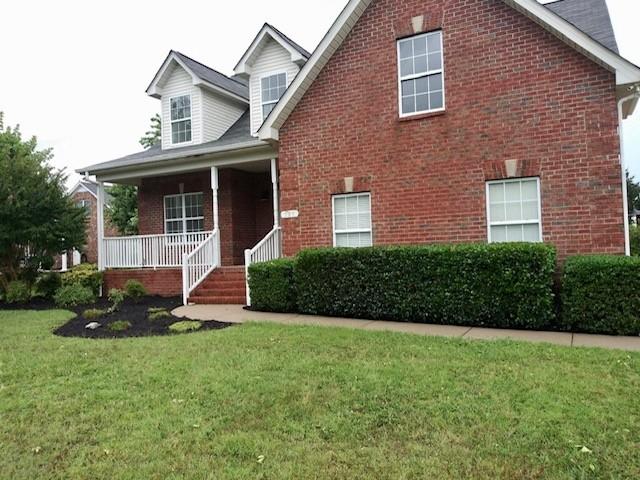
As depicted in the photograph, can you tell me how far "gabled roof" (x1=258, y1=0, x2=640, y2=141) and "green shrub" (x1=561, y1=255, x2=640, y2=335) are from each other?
3.45 m

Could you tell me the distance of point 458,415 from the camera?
438 cm

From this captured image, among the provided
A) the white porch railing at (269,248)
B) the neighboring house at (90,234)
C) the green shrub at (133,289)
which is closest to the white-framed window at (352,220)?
the white porch railing at (269,248)

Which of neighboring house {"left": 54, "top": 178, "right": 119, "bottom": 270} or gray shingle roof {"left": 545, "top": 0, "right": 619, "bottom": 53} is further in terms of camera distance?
neighboring house {"left": 54, "top": 178, "right": 119, "bottom": 270}

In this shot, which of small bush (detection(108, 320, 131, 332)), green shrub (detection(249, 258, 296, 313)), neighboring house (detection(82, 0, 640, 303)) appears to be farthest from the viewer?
green shrub (detection(249, 258, 296, 313))

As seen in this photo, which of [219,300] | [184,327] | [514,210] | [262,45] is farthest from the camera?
[262,45]

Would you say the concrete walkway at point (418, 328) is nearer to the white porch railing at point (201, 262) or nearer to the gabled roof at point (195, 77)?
the white porch railing at point (201, 262)

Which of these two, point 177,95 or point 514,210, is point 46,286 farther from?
point 514,210

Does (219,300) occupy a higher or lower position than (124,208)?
lower

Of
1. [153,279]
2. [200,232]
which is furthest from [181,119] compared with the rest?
[153,279]

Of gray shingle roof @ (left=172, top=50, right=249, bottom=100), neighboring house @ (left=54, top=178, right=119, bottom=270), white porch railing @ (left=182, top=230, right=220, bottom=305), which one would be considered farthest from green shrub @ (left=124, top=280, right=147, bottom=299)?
neighboring house @ (left=54, top=178, right=119, bottom=270)

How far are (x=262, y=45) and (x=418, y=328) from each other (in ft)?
34.7

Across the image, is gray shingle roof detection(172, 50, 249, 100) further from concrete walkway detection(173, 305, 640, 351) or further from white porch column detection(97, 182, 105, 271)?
concrete walkway detection(173, 305, 640, 351)

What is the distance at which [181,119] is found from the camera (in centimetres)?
1653

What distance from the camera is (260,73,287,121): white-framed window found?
595 inches
